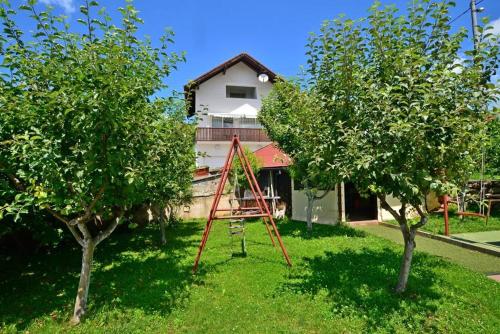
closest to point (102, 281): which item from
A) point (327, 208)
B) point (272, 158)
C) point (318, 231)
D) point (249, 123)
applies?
point (318, 231)

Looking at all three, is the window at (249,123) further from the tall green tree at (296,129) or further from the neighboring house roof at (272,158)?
the tall green tree at (296,129)

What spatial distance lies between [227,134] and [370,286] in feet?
73.0

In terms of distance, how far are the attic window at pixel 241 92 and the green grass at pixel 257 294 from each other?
23258 millimetres

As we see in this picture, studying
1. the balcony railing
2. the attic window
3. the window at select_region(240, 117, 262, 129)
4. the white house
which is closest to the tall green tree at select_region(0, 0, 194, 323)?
the white house

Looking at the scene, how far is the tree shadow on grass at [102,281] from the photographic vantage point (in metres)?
6.12

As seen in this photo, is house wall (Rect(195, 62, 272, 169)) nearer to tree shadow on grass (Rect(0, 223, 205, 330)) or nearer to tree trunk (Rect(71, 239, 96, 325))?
tree shadow on grass (Rect(0, 223, 205, 330))

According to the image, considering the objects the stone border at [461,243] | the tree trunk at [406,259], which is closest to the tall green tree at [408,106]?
the tree trunk at [406,259]

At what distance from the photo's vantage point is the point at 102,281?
757 centimetres

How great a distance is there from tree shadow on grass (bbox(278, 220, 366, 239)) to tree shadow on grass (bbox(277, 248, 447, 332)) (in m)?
2.78

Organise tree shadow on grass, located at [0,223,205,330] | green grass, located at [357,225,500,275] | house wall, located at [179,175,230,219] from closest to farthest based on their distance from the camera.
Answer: tree shadow on grass, located at [0,223,205,330]
green grass, located at [357,225,500,275]
house wall, located at [179,175,230,219]

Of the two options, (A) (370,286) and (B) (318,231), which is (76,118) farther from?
(B) (318,231)

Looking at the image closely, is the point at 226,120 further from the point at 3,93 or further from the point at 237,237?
the point at 3,93

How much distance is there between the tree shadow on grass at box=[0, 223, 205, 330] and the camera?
241 inches

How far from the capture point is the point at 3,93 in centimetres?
526
